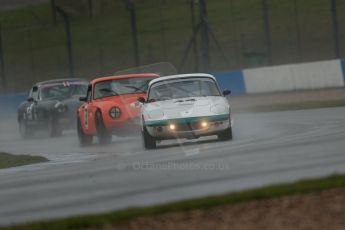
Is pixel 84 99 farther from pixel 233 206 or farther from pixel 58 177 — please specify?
pixel 233 206

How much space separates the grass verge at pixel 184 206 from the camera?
9.88 metres

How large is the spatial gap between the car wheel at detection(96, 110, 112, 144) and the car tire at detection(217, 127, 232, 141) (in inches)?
151

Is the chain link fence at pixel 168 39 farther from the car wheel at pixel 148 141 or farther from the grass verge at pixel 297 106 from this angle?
the car wheel at pixel 148 141

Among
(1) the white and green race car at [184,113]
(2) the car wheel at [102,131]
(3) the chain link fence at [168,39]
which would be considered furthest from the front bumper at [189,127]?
(3) the chain link fence at [168,39]

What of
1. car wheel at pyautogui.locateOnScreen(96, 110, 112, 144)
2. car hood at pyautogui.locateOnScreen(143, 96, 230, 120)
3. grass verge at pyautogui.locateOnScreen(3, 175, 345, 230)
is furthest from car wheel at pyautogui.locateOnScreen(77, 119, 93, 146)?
grass verge at pyautogui.locateOnScreen(3, 175, 345, 230)

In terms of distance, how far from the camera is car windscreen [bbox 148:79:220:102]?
20.1 metres

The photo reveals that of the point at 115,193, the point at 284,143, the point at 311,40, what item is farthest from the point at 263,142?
the point at 311,40

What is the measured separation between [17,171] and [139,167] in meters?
2.92

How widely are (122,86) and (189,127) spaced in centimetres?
456

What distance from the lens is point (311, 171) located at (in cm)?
1336

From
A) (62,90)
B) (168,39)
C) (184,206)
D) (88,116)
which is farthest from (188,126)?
(168,39)

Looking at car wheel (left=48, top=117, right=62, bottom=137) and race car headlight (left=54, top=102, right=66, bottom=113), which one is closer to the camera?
race car headlight (left=54, top=102, right=66, bottom=113)

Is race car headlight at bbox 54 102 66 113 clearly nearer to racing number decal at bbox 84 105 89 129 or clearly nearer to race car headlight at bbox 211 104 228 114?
racing number decal at bbox 84 105 89 129

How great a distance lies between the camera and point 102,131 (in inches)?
906
